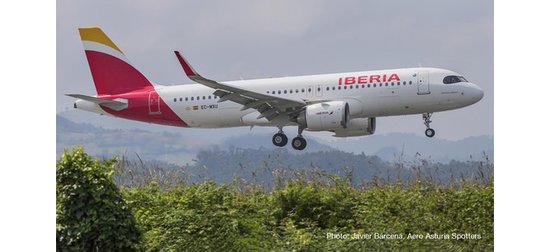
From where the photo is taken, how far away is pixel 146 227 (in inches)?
577

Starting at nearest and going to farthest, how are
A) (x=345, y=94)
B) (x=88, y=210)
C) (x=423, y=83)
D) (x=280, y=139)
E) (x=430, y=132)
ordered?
(x=88, y=210) → (x=430, y=132) → (x=280, y=139) → (x=345, y=94) → (x=423, y=83)

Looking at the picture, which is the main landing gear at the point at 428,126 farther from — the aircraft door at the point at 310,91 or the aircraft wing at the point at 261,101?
the aircraft wing at the point at 261,101

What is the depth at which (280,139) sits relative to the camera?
22266 millimetres

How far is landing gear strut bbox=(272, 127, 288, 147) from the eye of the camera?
70.4 ft

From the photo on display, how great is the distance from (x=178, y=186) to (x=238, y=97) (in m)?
7.31

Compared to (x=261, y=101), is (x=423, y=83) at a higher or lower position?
higher

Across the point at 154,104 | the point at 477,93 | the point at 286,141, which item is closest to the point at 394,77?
the point at 286,141

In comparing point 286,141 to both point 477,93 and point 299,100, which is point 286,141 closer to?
point 299,100

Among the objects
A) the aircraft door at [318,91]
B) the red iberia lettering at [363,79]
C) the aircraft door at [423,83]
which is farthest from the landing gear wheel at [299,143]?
the aircraft door at [423,83]

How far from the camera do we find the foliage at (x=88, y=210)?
12680 millimetres

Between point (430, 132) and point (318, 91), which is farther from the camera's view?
point (318, 91)

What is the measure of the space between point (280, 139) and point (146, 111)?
3.41 m

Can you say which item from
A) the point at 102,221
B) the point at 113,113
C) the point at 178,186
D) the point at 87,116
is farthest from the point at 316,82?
the point at 102,221

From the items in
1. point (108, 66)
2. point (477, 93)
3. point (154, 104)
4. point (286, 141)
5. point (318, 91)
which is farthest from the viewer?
point (318, 91)
